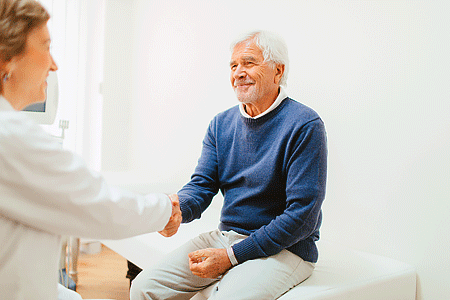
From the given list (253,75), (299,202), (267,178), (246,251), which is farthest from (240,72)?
(246,251)

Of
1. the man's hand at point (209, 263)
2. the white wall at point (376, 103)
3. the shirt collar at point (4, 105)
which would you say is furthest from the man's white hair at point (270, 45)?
the shirt collar at point (4, 105)

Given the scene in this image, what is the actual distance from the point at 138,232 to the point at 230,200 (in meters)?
0.80

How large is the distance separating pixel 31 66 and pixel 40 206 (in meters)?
0.29

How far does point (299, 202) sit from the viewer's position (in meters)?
1.37

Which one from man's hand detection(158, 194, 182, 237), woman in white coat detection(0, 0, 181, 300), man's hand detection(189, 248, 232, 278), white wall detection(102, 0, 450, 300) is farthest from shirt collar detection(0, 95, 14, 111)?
white wall detection(102, 0, 450, 300)

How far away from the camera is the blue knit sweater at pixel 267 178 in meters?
1.36

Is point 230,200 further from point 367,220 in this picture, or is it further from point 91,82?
point 91,82

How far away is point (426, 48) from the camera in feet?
5.49

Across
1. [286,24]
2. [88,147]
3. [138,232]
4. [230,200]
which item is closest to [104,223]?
[138,232]

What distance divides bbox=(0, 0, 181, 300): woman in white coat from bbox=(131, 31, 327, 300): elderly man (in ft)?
2.11

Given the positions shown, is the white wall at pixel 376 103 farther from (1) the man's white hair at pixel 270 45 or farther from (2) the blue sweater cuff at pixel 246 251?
(2) the blue sweater cuff at pixel 246 251

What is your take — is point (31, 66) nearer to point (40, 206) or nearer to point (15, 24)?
point (15, 24)

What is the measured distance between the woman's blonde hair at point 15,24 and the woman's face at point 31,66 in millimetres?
13

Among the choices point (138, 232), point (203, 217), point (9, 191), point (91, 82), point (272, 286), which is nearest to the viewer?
point (9, 191)
